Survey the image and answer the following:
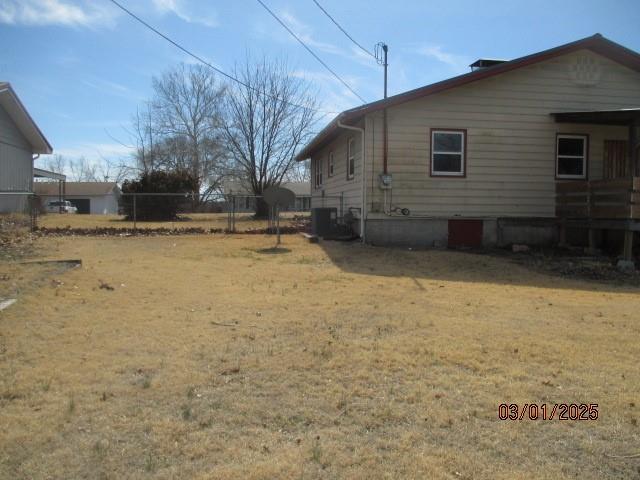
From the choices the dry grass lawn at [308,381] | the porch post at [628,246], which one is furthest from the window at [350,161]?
the dry grass lawn at [308,381]

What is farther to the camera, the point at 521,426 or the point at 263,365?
the point at 263,365

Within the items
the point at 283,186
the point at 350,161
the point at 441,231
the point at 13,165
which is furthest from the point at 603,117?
the point at 283,186

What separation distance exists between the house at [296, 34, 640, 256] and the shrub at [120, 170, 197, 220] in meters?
15.6

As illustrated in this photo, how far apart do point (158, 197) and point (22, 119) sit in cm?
734

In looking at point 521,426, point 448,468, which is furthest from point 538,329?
point 448,468

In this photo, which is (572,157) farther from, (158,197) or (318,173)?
(158,197)

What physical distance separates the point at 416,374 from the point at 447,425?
2.87ft

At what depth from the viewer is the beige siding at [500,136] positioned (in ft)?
44.8

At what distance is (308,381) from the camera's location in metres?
4.08

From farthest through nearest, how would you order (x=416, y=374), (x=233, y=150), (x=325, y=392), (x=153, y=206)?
(x=233, y=150) → (x=153, y=206) → (x=416, y=374) → (x=325, y=392)

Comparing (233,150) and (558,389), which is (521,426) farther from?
(233,150)

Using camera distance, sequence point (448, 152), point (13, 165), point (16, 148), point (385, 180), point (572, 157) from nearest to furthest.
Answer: point (385, 180), point (448, 152), point (572, 157), point (13, 165), point (16, 148)

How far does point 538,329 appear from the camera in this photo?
5.79 metres
